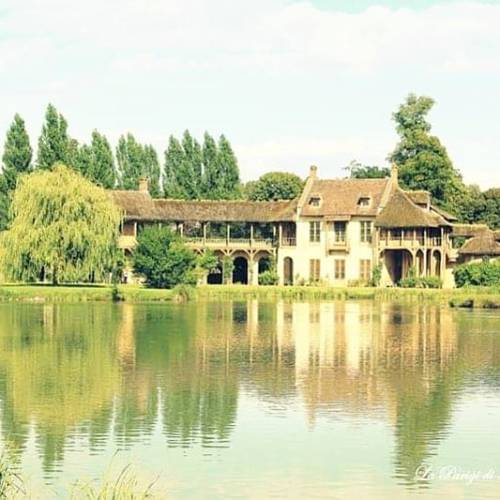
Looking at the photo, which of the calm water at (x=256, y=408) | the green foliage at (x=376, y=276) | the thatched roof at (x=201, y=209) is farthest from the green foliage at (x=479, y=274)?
the calm water at (x=256, y=408)

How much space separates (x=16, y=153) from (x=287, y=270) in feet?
52.7

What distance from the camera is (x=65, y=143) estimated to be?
71500 mm

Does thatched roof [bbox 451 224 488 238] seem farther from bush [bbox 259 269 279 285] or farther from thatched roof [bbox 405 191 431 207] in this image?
bush [bbox 259 269 279 285]

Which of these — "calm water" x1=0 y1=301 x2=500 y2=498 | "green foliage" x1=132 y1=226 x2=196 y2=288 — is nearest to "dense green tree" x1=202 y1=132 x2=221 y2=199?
"green foliage" x1=132 y1=226 x2=196 y2=288

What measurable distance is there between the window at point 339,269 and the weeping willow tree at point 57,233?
54.8 ft

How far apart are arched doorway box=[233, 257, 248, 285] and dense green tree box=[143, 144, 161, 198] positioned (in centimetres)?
1094

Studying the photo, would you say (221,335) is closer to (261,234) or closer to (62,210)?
(62,210)

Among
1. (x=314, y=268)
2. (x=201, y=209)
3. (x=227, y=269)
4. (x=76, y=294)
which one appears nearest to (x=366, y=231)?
(x=314, y=268)

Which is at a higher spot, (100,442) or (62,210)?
(62,210)

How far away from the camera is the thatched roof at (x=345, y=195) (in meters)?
72.6

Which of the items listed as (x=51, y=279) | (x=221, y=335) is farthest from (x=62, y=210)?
(x=221, y=335)

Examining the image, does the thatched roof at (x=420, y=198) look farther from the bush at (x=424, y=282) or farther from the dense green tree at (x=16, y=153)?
the dense green tree at (x=16, y=153)

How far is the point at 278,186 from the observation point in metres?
89.6

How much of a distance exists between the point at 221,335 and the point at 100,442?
19.5m
